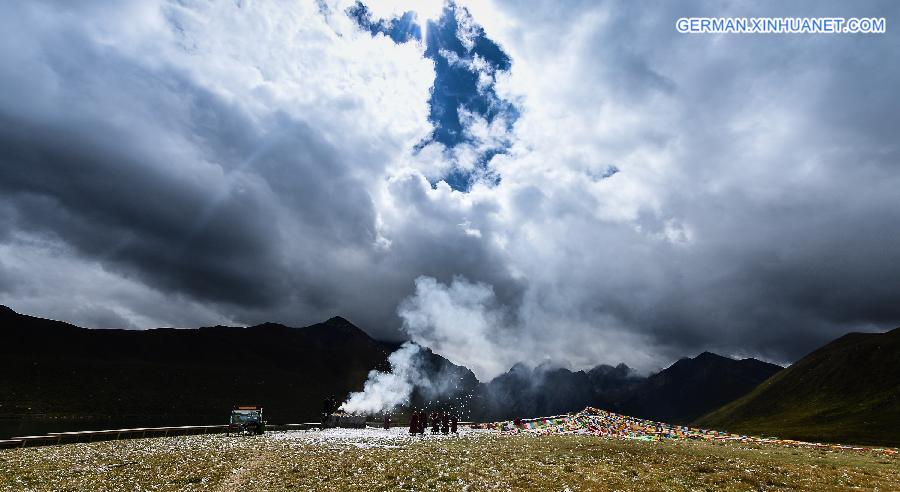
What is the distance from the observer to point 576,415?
272ft

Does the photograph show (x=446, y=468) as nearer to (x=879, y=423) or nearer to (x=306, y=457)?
(x=306, y=457)

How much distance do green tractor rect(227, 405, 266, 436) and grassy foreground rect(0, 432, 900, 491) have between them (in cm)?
1826

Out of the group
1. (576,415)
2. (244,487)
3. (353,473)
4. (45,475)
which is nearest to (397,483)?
(353,473)

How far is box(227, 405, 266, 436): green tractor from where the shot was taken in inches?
2422

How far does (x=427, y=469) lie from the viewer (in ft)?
98.6

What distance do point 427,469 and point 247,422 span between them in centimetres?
4165

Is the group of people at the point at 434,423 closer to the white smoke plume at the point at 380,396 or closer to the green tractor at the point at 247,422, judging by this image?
the green tractor at the point at 247,422

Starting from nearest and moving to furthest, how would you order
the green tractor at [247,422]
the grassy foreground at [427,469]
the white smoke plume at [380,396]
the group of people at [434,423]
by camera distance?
the grassy foreground at [427,469]
the green tractor at [247,422]
the group of people at [434,423]
the white smoke plume at [380,396]

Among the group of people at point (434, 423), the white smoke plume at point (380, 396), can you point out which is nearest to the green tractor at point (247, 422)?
the group of people at point (434, 423)

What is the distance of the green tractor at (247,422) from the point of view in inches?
2422

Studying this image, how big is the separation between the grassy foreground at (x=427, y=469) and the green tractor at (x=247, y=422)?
18257 millimetres

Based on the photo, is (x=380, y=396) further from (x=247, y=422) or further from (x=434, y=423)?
(x=247, y=422)

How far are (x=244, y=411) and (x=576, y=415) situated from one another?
52.8 meters

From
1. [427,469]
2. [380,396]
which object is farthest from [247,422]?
[380,396]
